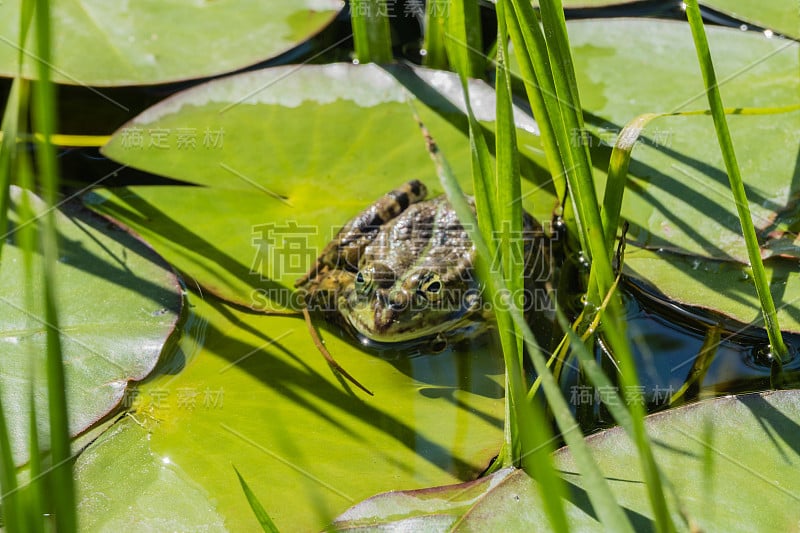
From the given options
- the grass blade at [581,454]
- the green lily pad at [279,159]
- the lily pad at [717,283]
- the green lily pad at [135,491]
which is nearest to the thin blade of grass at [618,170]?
the lily pad at [717,283]

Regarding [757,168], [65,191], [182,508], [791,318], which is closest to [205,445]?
[182,508]

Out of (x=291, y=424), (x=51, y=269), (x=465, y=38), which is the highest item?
(x=465, y=38)

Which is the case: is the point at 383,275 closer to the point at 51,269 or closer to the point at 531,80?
the point at 531,80

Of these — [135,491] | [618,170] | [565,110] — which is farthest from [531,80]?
[135,491]

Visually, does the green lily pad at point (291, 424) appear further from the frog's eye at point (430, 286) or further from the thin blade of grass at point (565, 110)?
the thin blade of grass at point (565, 110)

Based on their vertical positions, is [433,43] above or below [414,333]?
above

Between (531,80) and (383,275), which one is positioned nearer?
(531,80)
